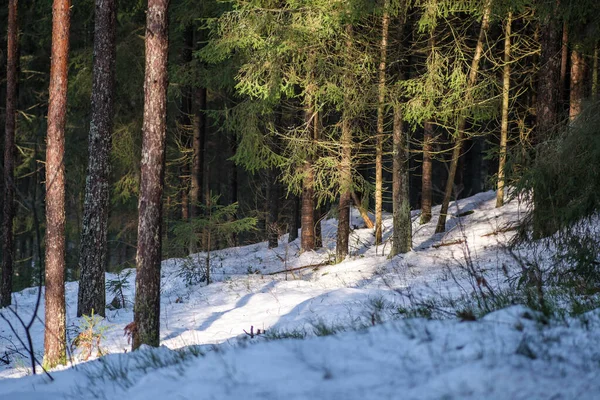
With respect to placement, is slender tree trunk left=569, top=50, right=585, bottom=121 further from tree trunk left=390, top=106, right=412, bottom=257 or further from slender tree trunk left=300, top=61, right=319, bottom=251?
slender tree trunk left=300, top=61, right=319, bottom=251

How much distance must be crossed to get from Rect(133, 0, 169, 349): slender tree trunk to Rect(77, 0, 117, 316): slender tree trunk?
3567 millimetres

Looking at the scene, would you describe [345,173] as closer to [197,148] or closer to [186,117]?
[197,148]

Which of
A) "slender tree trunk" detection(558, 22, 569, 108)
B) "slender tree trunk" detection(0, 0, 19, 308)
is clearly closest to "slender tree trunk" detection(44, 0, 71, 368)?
"slender tree trunk" detection(0, 0, 19, 308)

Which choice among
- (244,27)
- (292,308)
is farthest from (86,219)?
(244,27)

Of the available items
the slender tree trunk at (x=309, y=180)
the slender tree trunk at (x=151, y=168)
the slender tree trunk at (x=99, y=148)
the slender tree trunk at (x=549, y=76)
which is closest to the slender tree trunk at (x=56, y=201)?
the slender tree trunk at (x=99, y=148)

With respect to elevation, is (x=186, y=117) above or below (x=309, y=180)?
above

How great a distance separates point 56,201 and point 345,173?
685cm

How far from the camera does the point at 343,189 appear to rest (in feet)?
44.1

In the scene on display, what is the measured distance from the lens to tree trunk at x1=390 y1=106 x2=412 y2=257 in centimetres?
1302

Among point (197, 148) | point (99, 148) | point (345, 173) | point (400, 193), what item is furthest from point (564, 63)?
point (99, 148)

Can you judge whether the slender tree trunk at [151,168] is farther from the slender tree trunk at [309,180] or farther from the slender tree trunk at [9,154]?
the slender tree trunk at [9,154]

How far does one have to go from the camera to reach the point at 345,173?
13422mm

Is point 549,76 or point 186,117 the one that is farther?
point 186,117

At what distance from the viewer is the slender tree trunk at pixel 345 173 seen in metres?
13.2
